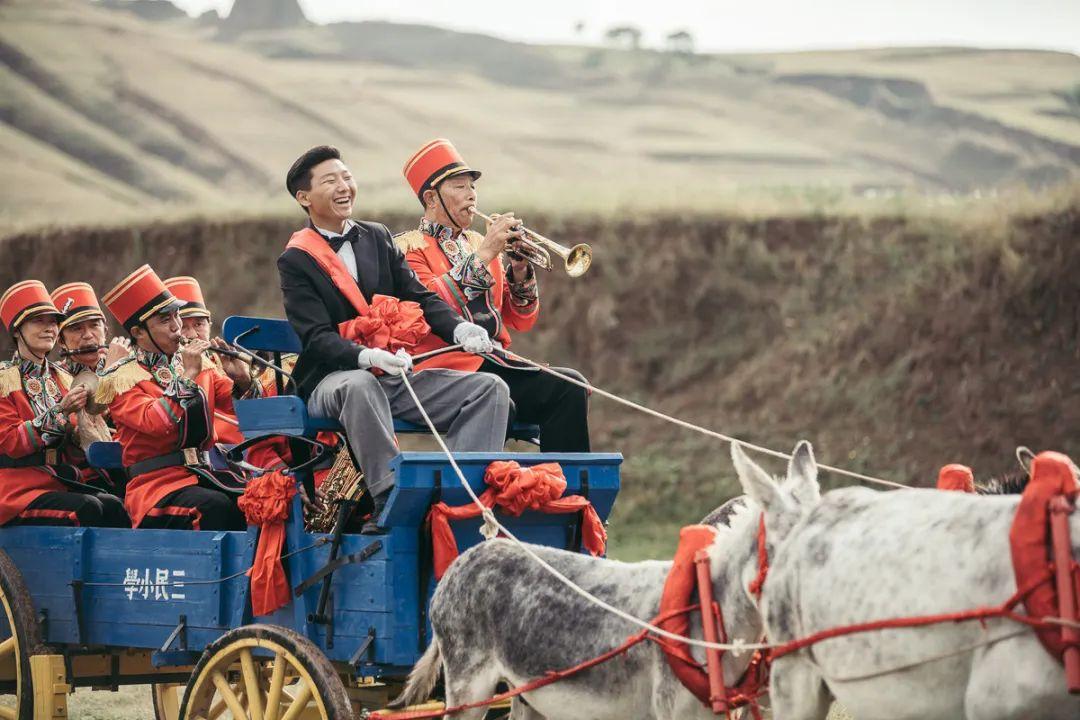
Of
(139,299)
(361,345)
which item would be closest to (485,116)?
(139,299)

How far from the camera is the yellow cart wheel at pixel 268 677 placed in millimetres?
5824

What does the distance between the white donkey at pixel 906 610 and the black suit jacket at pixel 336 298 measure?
2559mm

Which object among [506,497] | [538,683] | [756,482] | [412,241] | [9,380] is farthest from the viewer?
[9,380]

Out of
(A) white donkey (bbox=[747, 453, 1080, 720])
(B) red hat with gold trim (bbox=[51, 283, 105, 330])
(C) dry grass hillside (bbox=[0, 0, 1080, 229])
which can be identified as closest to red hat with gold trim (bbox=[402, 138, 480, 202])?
(B) red hat with gold trim (bbox=[51, 283, 105, 330])

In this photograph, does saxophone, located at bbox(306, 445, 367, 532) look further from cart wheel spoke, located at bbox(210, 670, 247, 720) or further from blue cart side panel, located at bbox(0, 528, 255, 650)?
cart wheel spoke, located at bbox(210, 670, 247, 720)

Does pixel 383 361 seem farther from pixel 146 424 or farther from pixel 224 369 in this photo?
pixel 224 369

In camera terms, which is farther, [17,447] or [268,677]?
[17,447]

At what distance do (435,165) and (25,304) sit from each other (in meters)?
2.52

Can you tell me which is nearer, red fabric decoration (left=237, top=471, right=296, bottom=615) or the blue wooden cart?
the blue wooden cart

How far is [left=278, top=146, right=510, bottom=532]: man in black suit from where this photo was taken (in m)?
6.14

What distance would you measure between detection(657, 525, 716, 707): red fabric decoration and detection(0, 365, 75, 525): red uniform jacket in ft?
13.2

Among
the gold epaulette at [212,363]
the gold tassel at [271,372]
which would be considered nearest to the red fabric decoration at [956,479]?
the gold tassel at [271,372]

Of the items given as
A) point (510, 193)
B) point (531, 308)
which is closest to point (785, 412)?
point (510, 193)

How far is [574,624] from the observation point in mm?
5340
